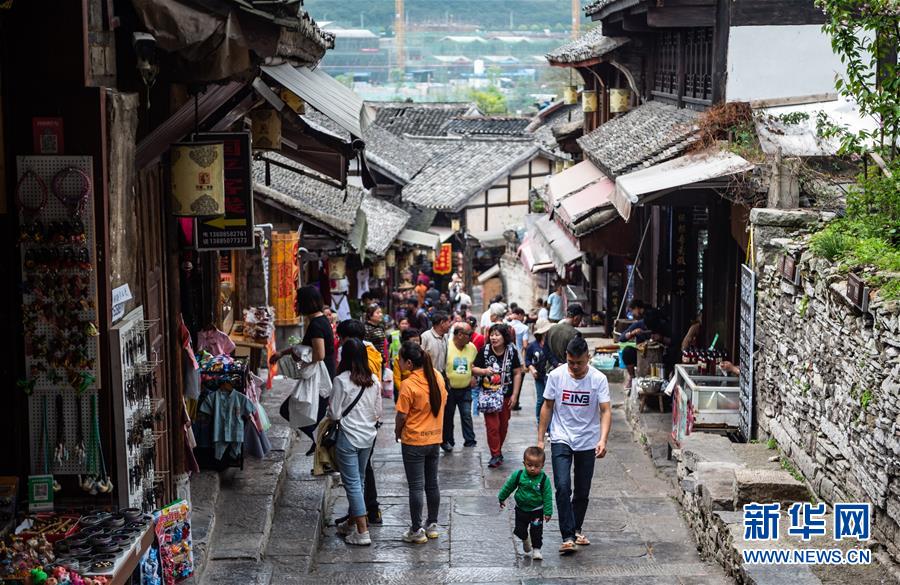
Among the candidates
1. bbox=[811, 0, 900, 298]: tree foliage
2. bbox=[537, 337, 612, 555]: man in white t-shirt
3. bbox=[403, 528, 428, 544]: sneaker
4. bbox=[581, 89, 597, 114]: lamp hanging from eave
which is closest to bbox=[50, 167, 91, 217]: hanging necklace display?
bbox=[537, 337, 612, 555]: man in white t-shirt

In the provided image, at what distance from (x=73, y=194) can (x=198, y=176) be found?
2653 millimetres

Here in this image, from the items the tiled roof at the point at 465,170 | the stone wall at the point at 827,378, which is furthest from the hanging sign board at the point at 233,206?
the tiled roof at the point at 465,170

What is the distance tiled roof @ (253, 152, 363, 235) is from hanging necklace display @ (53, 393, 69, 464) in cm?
1209

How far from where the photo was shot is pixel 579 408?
9.33 m

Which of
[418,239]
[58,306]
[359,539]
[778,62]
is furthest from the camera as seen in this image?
[418,239]

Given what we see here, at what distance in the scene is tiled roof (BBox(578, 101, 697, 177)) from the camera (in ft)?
51.5

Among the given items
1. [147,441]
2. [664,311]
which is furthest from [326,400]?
[664,311]

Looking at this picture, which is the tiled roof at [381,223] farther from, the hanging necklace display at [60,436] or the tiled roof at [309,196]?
the hanging necklace display at [60,436]

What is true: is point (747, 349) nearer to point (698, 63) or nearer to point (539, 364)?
point (539, 364)

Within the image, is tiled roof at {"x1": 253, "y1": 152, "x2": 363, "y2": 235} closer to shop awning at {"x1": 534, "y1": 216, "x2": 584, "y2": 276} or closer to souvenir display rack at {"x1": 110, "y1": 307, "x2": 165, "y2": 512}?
shop awning at {"x1": 534, "y1": 216, "x2": 584, "y2": 276}

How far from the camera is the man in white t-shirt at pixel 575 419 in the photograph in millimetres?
9289

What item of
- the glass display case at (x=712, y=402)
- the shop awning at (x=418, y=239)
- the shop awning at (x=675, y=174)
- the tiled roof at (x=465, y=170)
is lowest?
the glass display case at (x=712, y=402)

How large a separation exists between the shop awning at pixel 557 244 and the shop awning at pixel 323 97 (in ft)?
44.7

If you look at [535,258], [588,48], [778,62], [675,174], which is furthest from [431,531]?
[535,258]
